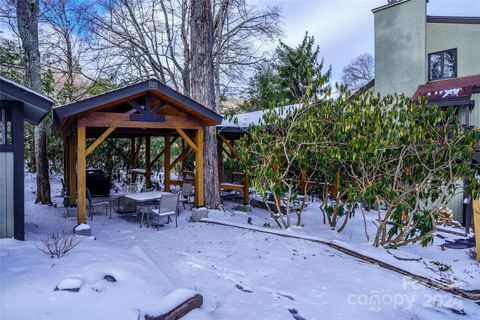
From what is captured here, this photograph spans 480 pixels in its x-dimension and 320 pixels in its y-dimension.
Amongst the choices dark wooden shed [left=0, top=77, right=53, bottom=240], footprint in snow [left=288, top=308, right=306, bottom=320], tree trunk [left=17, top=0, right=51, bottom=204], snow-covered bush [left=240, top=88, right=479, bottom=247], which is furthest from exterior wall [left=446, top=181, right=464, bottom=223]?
tree trunk [left=17, top=0, right=51, bottom=204]

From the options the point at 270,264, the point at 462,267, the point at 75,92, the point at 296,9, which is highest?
the point at 296,9

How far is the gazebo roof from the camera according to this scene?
6.54 m

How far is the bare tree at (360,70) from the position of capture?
3641cm

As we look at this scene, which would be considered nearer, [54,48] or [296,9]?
[54,48]

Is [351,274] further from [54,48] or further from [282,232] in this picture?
[54,48]

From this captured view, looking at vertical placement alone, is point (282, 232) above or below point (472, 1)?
below

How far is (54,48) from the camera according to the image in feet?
44.8

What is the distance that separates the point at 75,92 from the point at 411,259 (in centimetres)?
1534

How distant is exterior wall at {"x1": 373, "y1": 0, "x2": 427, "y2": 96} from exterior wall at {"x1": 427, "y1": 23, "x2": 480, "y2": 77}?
1.42 ft

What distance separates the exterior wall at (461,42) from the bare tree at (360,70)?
22.0m

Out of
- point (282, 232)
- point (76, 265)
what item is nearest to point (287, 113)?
point (282, 232)

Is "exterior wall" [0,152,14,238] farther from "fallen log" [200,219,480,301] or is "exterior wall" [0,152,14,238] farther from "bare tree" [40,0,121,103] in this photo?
"bare tree" [40,0,121,103]

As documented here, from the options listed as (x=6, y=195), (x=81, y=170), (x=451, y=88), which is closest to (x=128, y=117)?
(x=81, y=170)

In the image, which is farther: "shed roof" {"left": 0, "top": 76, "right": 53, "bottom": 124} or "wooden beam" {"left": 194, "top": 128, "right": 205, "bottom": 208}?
"wooden beam" {"left": 194, "top": 128, "right": 205, "bottom": 208}
